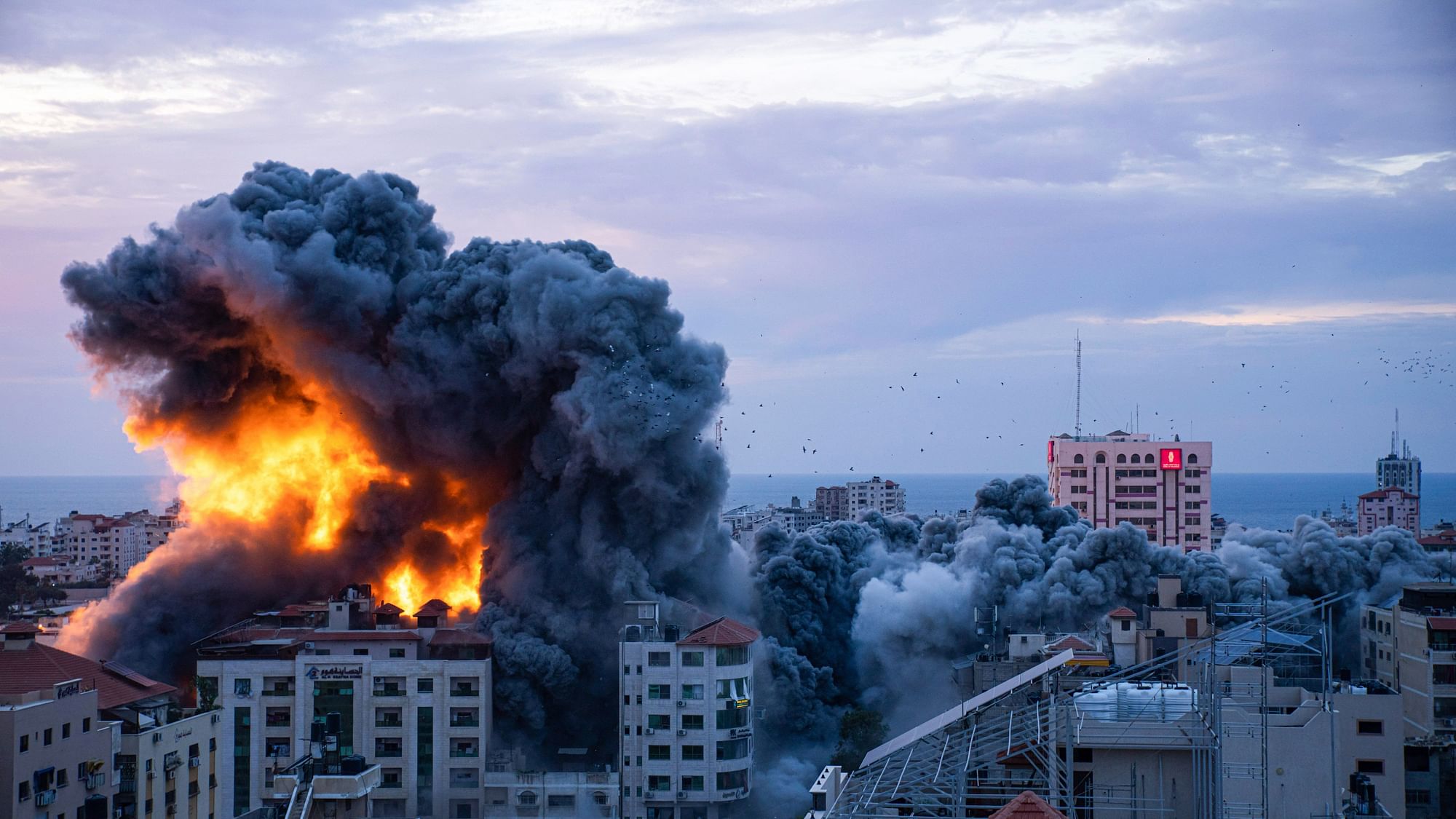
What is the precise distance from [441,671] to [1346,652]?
29.5 m

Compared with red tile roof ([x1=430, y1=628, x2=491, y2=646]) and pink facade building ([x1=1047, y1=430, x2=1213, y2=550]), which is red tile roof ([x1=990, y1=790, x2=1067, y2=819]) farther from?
pink facade building ([x1=1047, y1=430, x2=1213, y2=550])

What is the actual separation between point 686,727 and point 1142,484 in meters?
62.5

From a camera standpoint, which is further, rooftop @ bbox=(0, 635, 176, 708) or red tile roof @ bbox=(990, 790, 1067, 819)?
rooftop @ bbox=(0, 635, 176, 708)

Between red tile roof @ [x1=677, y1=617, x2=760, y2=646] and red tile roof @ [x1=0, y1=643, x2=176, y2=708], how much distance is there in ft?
54.2

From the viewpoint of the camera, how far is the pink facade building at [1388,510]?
158625 mm

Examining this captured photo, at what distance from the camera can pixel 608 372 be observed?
2527 inches

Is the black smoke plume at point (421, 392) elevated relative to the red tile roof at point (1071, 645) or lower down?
elevated

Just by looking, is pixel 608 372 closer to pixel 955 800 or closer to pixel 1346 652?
pixel 1346 652

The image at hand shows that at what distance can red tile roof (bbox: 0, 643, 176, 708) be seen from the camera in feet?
125

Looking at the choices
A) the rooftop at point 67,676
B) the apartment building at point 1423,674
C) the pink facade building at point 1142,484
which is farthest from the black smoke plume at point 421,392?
the pink facade building at point 1142,484

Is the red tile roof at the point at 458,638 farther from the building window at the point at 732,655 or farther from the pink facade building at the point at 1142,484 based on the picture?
the pink facade building at the point at 1142,484

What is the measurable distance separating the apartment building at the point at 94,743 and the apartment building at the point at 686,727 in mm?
14064

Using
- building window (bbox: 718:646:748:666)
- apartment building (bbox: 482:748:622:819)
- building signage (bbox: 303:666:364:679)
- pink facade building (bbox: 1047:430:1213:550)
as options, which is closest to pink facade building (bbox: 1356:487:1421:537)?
pink facade building (bbox: 1047:430:1213:550)

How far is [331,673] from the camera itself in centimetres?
5631
